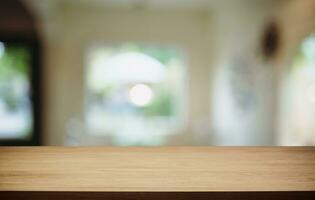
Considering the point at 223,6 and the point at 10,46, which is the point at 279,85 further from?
the point at 10,46

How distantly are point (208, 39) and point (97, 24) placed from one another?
99 centimetres

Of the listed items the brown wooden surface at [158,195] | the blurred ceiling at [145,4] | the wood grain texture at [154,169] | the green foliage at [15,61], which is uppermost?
the blurred ceiling at [145,4]

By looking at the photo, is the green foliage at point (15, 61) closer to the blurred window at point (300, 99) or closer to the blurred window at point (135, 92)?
the blurred window at point (135, 92)

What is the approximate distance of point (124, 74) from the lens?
417cm

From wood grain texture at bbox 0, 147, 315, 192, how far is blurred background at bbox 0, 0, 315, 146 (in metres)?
2.72

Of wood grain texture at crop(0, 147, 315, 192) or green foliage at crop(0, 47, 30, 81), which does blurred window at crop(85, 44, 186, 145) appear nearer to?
green foliage at crop(0, 47, 30, 81)

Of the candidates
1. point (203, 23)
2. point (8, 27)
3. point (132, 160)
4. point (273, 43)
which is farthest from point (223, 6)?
point (132, 160)

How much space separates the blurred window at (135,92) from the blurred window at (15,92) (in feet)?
1.75

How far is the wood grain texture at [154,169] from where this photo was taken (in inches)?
8.7

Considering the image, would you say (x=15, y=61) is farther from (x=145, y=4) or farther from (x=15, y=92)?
(x=145, y=4)

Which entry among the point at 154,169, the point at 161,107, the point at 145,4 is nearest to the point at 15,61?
the point at 145,4

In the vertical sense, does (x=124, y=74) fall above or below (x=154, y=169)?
above

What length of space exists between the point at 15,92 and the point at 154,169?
3.45 meters

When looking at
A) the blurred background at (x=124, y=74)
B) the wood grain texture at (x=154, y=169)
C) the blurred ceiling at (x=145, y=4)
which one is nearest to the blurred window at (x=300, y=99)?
the blurred background at (x=124, y=74)
